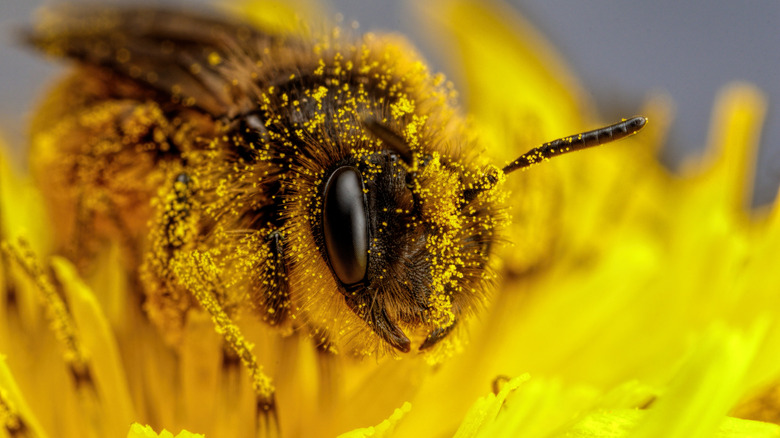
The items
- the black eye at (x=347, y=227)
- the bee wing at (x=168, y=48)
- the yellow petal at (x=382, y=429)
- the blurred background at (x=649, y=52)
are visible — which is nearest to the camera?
the black eye at (x=347, y=227)

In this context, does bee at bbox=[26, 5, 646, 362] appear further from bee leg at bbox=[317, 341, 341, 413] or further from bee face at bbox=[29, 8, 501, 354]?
bee leg at bbox=[317, 341, 341, 413]

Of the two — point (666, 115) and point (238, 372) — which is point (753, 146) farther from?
point (238, 372)

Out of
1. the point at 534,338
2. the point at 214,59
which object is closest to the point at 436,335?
the point at 214,59

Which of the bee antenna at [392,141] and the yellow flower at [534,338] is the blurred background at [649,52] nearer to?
the yellow flower at [534,338]

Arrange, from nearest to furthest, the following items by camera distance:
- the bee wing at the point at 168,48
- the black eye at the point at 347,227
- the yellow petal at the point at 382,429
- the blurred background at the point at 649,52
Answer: the black eye at the point at 347,227 < the yellow petal at the point at 382,429 < the bee wing at the point at 168,48 < the blurred background at the point at 649,52

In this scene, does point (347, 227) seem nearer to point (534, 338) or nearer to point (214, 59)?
point (214, 59)

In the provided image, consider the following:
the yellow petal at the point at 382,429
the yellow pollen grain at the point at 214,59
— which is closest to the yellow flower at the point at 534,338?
the yellow petal at the point at 382,429

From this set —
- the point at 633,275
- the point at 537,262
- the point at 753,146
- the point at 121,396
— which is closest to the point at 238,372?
the point at 121,396
